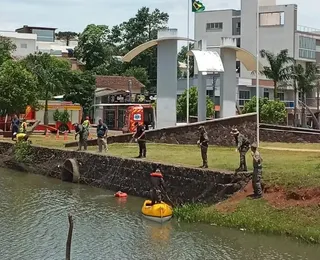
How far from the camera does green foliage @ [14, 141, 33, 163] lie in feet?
123

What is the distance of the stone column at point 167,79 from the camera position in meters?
39.3

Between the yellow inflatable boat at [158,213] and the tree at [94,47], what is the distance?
217 feet

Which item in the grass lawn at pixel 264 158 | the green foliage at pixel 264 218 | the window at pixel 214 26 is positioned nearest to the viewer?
the green foliage at pixel 264 218

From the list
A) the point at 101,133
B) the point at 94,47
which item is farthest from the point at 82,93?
the point at 101,133

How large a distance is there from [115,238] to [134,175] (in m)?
8.95

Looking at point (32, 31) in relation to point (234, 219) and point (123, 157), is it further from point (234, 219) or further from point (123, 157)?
point (234, 219)

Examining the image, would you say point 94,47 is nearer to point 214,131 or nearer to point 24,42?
point 24,42

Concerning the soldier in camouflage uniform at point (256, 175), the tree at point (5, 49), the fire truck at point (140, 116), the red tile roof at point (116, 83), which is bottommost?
the soldier in camouflage uniform at point (256, 175)

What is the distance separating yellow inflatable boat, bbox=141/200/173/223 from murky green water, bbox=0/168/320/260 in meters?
0.26

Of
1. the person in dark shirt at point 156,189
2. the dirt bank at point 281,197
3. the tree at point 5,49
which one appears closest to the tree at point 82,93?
the tree at point 5,49

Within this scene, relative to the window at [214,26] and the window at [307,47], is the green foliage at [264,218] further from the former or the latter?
the window at [214,26]

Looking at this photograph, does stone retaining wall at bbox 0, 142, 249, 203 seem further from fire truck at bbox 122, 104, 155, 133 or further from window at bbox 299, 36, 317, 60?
window at bbox 299, 36, 317, 60

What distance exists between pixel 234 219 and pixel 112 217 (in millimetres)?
4649

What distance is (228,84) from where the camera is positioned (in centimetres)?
4150
